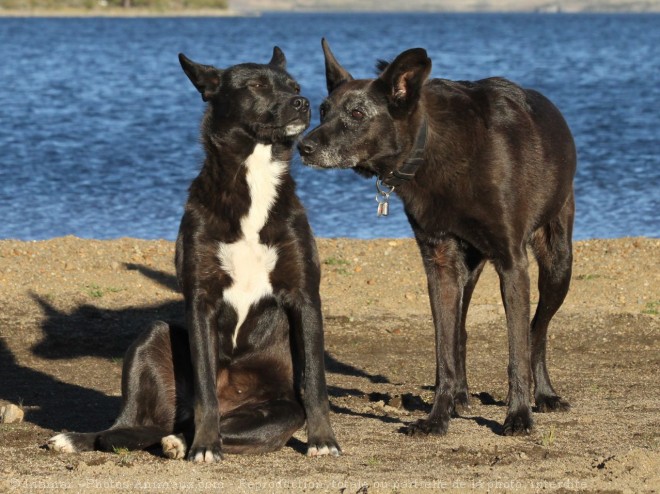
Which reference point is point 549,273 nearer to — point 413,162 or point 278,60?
point 413,162

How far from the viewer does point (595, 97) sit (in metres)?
34.3

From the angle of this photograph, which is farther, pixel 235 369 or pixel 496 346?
pixel 496 346

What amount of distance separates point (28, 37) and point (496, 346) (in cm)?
6564

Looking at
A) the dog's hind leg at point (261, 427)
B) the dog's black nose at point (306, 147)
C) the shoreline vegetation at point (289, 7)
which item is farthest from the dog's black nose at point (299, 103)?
the shoreline vegetation at point (289, 7)

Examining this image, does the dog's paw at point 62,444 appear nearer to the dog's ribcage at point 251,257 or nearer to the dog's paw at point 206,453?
the dog's paw at point 206,453

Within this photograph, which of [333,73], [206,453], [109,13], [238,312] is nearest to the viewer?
[206,453]

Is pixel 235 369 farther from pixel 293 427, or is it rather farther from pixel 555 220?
pixel 555 220

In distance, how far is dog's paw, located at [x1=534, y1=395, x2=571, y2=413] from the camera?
7.36 m

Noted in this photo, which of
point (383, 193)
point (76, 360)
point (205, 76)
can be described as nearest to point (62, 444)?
point (205, 76)

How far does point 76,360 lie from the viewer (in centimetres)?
918

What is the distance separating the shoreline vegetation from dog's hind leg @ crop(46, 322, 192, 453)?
364 ft

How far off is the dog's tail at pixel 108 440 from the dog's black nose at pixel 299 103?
1.82 m

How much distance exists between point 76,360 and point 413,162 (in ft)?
11.7

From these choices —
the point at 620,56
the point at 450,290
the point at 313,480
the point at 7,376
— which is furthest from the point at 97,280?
the point at 620,56
